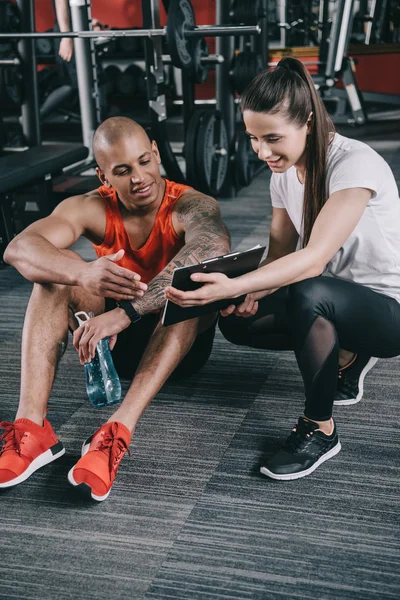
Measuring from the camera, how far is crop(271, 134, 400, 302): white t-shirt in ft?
5.43

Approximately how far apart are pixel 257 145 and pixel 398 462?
2.83 ft

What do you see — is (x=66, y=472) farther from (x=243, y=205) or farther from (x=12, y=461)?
(x=243, y=205)

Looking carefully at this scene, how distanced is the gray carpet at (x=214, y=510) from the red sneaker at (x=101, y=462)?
0.05 m

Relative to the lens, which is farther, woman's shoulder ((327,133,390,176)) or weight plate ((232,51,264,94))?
weight plate ((232,51,264,94))

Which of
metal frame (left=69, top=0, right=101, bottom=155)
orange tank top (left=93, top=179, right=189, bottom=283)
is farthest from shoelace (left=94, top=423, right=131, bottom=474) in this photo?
metal frame (left=69, top=0, right=101, bottom=155)

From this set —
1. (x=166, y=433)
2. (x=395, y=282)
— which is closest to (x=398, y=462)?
(x=395, y=282)

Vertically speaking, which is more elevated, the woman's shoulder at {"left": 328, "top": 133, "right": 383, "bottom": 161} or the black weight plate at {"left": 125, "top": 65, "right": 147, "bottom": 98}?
the woman's shoulder at {"left": 328, "top": 133, "right": 383, "bottom": 161}

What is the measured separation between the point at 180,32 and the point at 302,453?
2777mm

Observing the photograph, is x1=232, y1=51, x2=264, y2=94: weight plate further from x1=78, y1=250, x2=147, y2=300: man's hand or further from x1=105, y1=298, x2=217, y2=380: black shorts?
x1=78, y1=250, x2=147, y2=300: man's hand

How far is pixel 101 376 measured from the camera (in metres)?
1.79

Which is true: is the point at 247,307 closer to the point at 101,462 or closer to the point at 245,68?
the point at 101,462

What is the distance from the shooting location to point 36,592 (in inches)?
53.2

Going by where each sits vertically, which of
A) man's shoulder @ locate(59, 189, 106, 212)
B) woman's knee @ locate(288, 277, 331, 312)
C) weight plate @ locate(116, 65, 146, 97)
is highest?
man's shoulder @ locate(59, 189, 106, 212)

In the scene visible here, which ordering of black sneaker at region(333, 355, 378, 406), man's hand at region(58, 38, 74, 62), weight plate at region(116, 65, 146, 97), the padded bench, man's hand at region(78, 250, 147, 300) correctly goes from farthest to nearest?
1. weight plate at region(116, 65, 146, 97)
2. man's hand at region(58, 38, 74, 62)
3. the padded bench
4. black sneaker at region(333, 355, 378, 406)
5. man's hand at region(78, 250, 147, 300)
